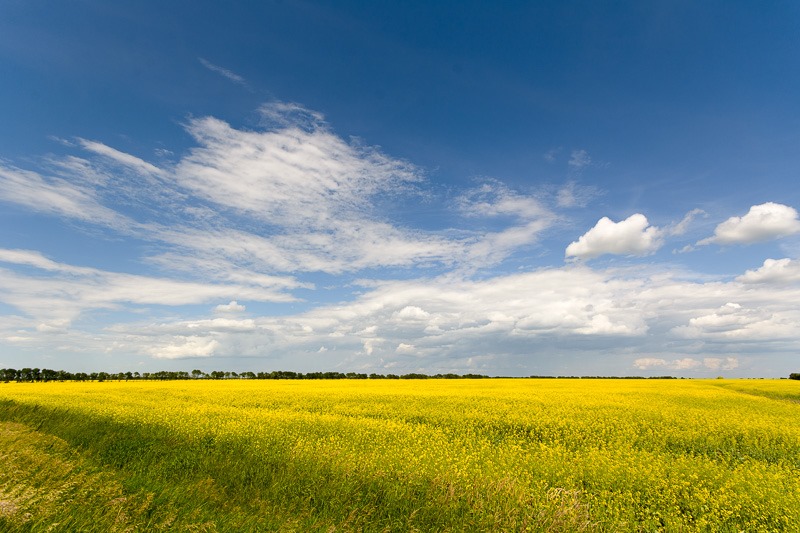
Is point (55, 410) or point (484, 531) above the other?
point (55, 410)

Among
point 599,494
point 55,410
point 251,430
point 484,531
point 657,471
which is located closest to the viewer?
point 484,531

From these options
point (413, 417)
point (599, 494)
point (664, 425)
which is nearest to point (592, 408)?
point (664, 425)

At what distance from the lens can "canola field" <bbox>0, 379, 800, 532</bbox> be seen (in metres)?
8.10

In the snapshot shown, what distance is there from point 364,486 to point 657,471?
7151mm

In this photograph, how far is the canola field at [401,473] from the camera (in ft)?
26.6

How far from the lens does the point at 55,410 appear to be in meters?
20.6

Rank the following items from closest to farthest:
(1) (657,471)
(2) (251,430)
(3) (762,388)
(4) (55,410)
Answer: (1) (657,471) < (2) (251,430) < (4) (55,410) < (3) (762,388)

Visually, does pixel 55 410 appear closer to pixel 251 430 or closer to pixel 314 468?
pixel 251 430

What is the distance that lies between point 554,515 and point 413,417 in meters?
10.7

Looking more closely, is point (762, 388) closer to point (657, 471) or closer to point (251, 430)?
point (657, 471)

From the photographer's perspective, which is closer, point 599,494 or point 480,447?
point 599,494

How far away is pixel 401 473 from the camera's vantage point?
1012 cm

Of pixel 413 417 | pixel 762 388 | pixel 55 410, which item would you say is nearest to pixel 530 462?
pixel 413 417

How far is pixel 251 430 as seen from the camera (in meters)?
14.6
